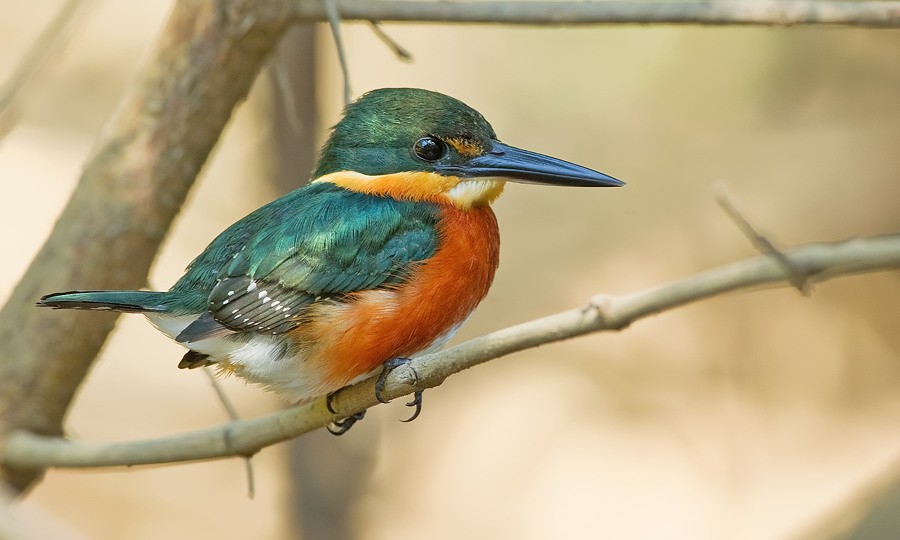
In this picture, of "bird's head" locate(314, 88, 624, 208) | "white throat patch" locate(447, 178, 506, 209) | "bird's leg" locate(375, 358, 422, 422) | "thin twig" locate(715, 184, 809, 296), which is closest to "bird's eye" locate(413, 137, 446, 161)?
"bird's head" locate(314, 88, 624, 208)

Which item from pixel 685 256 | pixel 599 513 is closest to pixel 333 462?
pixel 599 513

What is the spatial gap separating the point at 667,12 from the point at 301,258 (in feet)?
4.06

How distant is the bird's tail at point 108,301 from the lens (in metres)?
2.99

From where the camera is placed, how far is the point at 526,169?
3527mm

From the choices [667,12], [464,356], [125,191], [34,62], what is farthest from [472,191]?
[34,62]

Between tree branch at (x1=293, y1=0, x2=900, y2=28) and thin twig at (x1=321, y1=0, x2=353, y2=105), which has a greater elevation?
tree branch at (x1=293, y1=0, x2=900, y2=28)

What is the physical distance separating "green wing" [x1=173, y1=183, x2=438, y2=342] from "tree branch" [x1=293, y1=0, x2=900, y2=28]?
60cm

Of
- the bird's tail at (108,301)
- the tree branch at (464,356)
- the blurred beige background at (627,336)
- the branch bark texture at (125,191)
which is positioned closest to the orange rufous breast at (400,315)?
the tree branch at (464,356)

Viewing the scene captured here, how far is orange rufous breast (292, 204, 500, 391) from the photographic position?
10.6ft

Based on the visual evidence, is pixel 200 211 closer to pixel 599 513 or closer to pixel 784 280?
pixel 599 513

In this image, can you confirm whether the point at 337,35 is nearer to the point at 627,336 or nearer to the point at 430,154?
the point at 430,154

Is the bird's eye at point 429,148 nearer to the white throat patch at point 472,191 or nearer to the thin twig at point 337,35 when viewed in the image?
the white throat patch at point 472,191

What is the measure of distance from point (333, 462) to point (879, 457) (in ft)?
9.30

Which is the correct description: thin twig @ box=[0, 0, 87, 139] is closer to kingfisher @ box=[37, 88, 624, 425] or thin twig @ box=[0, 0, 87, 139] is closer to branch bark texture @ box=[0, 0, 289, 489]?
branch bark texture @ box=[0, 0, 289, 489]
